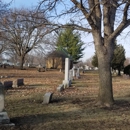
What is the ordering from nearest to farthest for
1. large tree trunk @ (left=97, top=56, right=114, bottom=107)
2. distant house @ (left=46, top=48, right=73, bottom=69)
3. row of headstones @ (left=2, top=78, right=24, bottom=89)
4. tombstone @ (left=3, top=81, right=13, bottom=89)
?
large tree trunk @ (left=97, top=56, right=114, bottom=107) → tombstone @ (left=3, top=81, right=13, bottom=89) → row of headstones @ (left=2, top=78, right=24, bottom=89) → distant house @ (left=46, top=48, right=73, bottom=69)

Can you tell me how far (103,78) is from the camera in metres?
9.41

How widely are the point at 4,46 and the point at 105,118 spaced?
4732 cm

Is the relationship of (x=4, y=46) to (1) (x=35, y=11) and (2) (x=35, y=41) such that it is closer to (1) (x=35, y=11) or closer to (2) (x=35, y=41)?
(2) (x=35, y=41)

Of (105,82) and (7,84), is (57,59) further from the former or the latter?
(105,82)

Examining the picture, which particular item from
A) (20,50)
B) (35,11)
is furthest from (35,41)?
(35,11)

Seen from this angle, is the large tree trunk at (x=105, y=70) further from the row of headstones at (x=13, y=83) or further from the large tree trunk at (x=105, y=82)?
the row of headstones at (x=13, y=83)

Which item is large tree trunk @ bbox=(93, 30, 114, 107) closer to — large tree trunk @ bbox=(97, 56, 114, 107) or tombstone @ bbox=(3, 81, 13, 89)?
large tree trunk @ bbox=(97, 56, 114, 107)

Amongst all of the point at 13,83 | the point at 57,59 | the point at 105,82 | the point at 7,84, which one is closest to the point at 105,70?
the point at 105,82

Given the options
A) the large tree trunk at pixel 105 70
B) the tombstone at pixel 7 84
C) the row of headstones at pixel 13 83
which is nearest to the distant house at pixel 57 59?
the row of headstones at pixel 13 83

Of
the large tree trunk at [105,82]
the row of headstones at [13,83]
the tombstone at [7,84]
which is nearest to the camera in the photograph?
the large tree trunk at [105,82]

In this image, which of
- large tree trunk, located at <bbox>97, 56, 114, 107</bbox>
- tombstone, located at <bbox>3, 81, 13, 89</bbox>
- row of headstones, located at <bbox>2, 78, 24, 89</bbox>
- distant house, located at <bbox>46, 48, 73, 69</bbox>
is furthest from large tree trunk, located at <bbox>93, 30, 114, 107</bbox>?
distant house, located at <bbox>46, 48, 73, 69</bbox>

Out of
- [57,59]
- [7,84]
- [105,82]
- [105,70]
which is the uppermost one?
[57,59]

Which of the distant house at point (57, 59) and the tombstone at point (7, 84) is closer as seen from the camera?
the tombstone at point (7, 84)

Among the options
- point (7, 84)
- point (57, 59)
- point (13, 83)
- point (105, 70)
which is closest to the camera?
point (105, 70)
